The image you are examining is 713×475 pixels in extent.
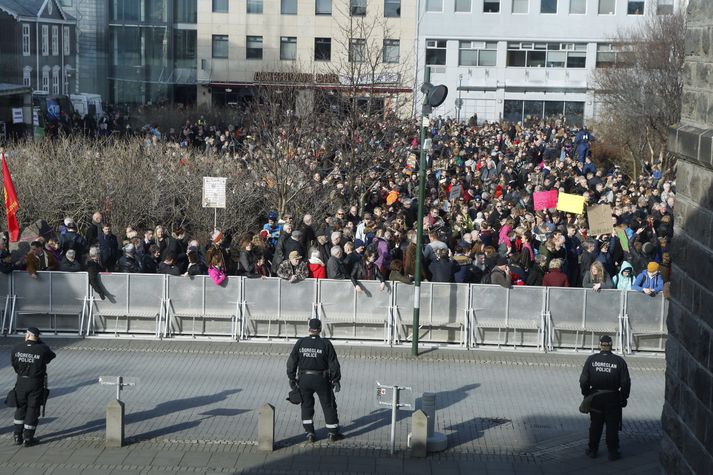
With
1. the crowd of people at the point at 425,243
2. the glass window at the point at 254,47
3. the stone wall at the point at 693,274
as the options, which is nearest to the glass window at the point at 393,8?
the glass window at the point at 254,47

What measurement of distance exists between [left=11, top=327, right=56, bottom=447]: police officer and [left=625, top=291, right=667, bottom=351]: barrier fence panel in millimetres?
9429

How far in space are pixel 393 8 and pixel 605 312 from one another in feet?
155

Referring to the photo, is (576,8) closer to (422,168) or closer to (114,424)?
(422,168)

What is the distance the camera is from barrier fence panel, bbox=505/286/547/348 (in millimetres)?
18312

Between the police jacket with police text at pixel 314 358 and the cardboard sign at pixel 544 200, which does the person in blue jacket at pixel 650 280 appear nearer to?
the police jacket with police text at pixel 314 358

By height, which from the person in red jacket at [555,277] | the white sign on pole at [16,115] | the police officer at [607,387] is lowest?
the police officer at [607,387]

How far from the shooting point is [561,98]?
64.2m

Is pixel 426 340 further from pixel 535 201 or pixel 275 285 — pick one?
pixel 535 201

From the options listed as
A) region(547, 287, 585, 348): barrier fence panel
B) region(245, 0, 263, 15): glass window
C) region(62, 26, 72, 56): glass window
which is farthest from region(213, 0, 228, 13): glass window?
region(547, 287, 585, 348): barrier fence panel

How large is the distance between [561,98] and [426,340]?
47.7 meters

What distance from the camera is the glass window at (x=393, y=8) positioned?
6343 cm

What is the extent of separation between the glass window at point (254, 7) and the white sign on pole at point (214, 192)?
4442 centimetres

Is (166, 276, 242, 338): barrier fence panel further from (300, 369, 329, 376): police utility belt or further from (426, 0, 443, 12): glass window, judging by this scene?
(426, 0, 443, 12): glass window

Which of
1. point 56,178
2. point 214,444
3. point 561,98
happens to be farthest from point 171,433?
point 561,98
